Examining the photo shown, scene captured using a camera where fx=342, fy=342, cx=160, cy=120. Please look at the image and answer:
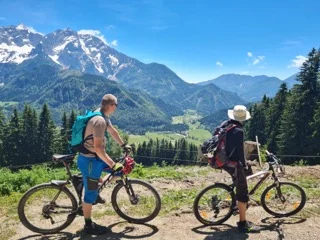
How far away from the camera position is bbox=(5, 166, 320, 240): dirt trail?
7.57 meters

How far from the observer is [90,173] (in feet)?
23.8

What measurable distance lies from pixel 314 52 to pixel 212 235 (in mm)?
40421

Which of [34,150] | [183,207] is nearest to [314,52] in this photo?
[183,207]

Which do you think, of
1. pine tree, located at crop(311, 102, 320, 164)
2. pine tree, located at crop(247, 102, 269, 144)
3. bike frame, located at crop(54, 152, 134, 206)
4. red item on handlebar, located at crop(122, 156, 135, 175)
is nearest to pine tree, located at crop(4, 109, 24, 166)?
pine tree, located at crop(247, 102, 269, 144)

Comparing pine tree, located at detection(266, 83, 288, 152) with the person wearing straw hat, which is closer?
the person wearing straw hat

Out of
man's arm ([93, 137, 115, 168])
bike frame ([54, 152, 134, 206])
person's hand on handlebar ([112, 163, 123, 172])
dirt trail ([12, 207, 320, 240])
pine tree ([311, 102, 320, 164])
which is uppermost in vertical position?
pine tree ([311, 102, 320, 164])

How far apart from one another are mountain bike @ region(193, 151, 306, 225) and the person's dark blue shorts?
2.41 meters

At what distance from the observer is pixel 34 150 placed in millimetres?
70062

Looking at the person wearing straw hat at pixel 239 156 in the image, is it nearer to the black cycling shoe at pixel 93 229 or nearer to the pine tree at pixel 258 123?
the black cycling shoe at pixel 93 229

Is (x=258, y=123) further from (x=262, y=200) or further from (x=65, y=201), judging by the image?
(x=65, y=201)

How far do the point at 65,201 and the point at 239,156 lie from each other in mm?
4035

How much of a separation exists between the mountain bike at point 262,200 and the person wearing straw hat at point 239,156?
1.20 ft

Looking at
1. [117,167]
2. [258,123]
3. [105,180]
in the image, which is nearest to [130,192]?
[105,180]

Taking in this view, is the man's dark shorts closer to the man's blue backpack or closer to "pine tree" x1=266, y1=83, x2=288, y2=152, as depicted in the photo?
the man's blue backpack
